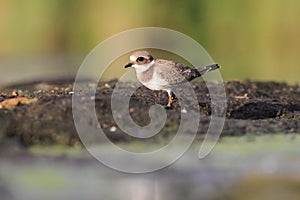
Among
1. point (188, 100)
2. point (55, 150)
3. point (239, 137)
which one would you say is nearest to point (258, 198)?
point (239, 137)

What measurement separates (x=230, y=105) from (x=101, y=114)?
1.66 meters

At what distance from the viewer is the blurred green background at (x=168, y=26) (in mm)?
14812

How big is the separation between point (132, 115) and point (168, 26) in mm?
7846

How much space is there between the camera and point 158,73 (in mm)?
8508

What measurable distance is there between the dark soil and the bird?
17cm

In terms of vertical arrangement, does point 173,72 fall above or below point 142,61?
below

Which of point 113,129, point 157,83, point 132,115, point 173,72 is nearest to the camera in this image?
point 113,129

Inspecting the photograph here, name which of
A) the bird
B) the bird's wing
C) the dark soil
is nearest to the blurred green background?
the dark soil

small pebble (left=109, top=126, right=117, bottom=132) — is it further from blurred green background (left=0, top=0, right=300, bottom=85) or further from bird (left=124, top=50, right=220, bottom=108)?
blurred green background (left=0, top=0, right=300, bottom=85)

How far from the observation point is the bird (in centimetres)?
849

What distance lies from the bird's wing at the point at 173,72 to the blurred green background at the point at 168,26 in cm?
549

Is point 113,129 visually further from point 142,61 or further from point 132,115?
point 142,61

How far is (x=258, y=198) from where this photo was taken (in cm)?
664

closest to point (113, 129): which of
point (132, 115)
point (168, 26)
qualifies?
point (132, 115)
